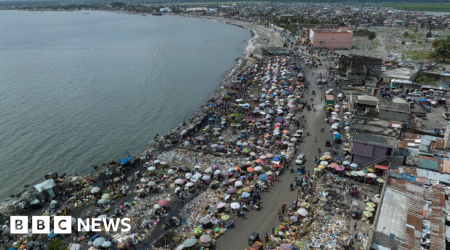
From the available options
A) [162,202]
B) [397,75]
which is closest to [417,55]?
[397,75]

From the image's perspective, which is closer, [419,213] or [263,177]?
[419,213]

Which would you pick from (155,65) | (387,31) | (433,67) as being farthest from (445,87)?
(387,31)

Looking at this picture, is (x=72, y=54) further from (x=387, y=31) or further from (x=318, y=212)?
(x=387, y=31)

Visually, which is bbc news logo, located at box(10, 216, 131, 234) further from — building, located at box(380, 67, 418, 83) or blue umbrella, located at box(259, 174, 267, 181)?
building, located at box(380, 67, 418, 83)

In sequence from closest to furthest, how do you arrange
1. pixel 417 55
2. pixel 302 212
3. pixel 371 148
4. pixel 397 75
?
pixel 302 212 < pixel 371 148 < pixel 397 75 < pixel 417 55

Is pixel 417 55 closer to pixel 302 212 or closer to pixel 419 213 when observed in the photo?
pixel 419 213

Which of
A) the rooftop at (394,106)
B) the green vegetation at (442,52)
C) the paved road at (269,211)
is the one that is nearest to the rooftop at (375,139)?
the paved road at (269,211)

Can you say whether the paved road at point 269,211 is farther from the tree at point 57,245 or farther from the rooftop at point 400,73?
the rooftop at point 400,73
